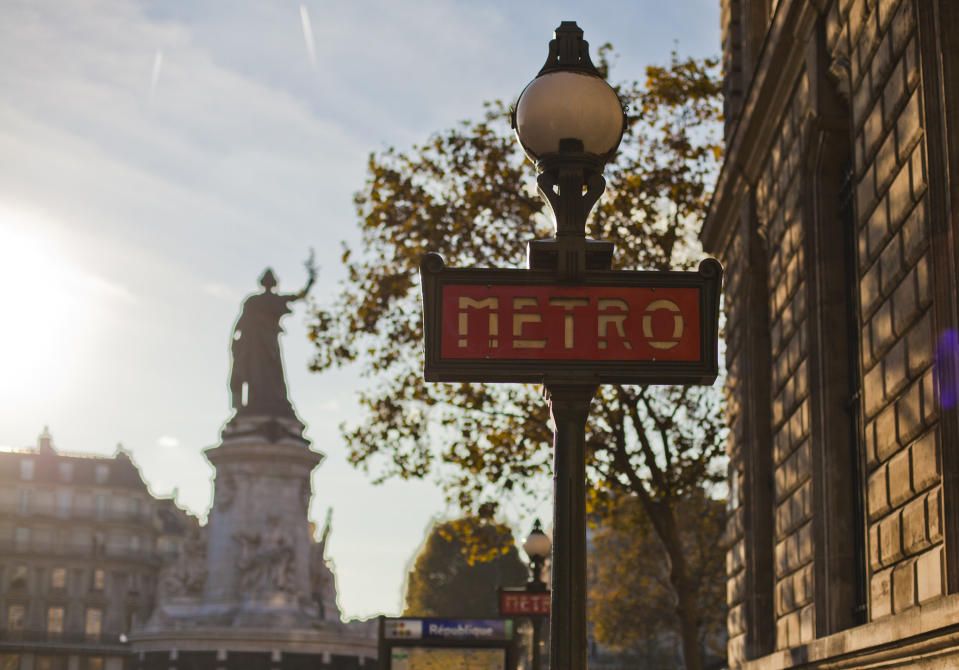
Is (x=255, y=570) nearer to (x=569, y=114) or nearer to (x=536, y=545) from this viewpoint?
(x=536, y=545)

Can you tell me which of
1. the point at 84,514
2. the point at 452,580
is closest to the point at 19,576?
the point at 84,514

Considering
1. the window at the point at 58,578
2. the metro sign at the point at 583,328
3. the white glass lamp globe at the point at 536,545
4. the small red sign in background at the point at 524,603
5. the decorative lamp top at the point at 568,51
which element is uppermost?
the window at the point at 58,578

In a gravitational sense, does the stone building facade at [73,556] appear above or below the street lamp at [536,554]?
above

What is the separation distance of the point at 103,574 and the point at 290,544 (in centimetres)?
5462

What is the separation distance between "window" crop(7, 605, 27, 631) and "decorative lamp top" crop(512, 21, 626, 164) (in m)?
96.7

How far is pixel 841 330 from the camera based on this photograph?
12.3m

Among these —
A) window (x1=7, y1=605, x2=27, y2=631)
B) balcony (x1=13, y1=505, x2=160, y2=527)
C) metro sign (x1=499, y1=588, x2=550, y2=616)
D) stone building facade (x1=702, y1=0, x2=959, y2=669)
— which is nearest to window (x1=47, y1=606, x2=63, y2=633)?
window (x1=7, y1=605, x2=27, y2=631)

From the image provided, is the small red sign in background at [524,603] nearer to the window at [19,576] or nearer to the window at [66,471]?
the window at [19,576]

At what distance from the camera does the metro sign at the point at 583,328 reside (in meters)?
6.39

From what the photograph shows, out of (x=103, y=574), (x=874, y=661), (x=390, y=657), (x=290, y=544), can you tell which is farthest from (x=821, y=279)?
(x=103, y=574)

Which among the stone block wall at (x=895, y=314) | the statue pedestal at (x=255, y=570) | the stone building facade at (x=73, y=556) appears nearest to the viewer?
the stone block wall at (x=895, y=314)

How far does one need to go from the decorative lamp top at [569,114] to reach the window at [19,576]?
97831 millimetres

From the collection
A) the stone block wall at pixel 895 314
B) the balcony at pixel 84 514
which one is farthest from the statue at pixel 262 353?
the balcony at pixel 84 514

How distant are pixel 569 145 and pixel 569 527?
1701 mm
